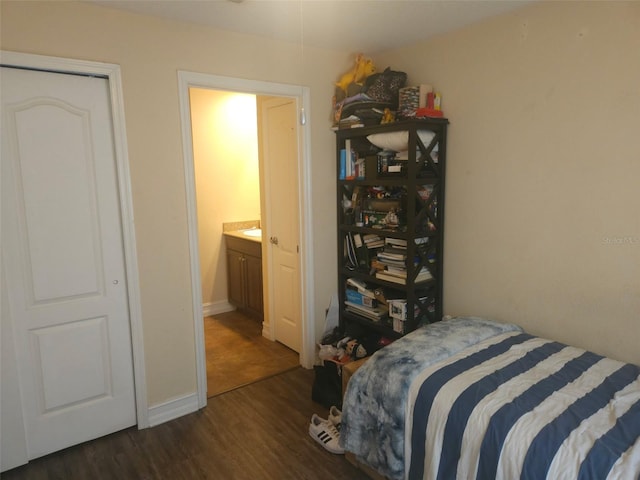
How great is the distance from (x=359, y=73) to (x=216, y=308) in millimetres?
2999

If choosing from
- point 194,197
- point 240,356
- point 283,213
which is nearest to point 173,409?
point 240,356

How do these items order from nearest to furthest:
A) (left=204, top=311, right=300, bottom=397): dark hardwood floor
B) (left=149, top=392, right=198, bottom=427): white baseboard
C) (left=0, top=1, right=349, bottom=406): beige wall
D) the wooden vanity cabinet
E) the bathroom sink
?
(left=0, top=1, right=349, bottom=406): beige wall → (left=149, top=392, right=198, bottom=427): white baseboard → (left=204, top=311, right=300, bottom=397): dark hardwood floor → the wooden vanity cabinet → the bathroom sink

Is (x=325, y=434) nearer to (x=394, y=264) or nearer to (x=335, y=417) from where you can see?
(x=335, y=417)

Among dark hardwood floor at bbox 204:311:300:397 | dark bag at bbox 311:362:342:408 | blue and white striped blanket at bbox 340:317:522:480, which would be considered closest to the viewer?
blue and white striped blanket at bbox 340:317:522:480

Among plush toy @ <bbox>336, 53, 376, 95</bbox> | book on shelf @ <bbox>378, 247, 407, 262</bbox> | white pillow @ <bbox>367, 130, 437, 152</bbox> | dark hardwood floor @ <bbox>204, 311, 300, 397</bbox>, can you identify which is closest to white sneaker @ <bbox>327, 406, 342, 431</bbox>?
dark hardwood floor @ <bbox>204, 311, 300, 397</bbox>

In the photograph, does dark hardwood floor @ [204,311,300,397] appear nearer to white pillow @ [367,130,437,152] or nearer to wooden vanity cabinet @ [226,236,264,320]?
wooden vanity cabinet @ [226,236,264,320]

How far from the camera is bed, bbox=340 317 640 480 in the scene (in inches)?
57.2

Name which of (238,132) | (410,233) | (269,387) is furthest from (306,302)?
(238,132)

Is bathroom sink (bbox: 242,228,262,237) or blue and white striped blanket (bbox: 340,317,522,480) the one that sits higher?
bathroom sink (bbox: 242,228,262,237)

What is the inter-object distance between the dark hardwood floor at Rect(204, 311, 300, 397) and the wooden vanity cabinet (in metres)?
0.23

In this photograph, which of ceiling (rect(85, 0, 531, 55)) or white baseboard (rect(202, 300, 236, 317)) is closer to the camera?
ceiling (rect(85, 0, 531, 55))

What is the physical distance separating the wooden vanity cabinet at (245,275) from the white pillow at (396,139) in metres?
1.68

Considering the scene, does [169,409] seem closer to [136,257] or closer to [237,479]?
[237,479]

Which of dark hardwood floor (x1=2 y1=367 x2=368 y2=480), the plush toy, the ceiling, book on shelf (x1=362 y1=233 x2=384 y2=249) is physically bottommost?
dark hardwood floor (x1=2 y1=367 x2=368 y2=480)
